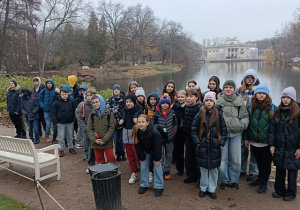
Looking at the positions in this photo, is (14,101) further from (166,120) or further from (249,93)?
(249,93)

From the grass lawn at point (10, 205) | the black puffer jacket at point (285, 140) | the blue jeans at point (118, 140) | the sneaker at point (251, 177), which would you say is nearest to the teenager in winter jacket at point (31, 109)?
the blue jeans at point (118, 140)

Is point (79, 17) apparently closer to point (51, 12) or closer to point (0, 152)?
point (51, 12)

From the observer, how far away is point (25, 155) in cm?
452

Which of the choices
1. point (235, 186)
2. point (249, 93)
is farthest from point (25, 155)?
point (249, 93)

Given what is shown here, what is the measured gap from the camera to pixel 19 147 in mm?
4547

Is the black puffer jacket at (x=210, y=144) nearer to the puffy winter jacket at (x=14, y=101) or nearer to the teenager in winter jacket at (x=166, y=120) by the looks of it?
the teenager in winter jacket at (x=166, y=120)

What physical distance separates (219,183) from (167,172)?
93 cm

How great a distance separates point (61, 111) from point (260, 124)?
4258mm

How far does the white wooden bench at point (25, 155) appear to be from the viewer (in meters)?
4.37

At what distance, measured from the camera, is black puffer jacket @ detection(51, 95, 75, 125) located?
19.9 ft

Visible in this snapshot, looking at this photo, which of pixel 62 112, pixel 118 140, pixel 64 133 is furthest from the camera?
pixel 64 133

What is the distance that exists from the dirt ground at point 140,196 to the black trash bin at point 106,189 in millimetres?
446

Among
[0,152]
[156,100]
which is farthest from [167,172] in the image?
[0,152]

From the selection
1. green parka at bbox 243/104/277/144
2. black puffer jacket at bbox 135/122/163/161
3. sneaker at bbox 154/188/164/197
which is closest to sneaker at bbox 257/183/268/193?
green parka at bbox 243/104/277/144
